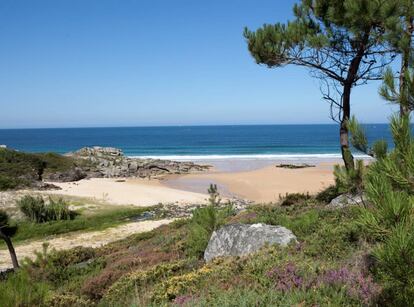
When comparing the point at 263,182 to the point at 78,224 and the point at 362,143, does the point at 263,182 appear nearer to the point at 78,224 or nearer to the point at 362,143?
the point at 78,224

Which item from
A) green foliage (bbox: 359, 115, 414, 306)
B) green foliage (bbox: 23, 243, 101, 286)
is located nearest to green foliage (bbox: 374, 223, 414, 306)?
green foliage (bbox: 359, 115, 414, 306)

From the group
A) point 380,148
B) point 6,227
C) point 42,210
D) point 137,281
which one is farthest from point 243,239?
point 42,210

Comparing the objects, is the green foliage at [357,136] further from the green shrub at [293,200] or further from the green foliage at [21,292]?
the green shrub at [293,200]

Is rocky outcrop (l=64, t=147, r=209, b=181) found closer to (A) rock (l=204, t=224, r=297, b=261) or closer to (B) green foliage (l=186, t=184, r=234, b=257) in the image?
(B) green foliage (l=186, t=184, r=234, b=257)

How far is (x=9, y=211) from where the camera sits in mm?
20984

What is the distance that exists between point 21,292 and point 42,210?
17.9 m

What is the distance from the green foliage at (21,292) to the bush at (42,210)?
1736 centimetres

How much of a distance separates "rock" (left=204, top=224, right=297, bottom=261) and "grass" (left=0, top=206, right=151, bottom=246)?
1174cm

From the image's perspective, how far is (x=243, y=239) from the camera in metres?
8.70

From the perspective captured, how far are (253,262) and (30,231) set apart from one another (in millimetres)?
15200

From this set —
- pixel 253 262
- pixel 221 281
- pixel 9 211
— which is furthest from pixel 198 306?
pixel 9 211

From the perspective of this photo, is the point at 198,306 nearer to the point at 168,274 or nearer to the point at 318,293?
the point at 318,293

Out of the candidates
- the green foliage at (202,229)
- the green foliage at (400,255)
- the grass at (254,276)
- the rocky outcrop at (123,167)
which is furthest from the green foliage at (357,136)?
the rocky outcrop at (123,167)

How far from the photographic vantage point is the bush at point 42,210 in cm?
2033
